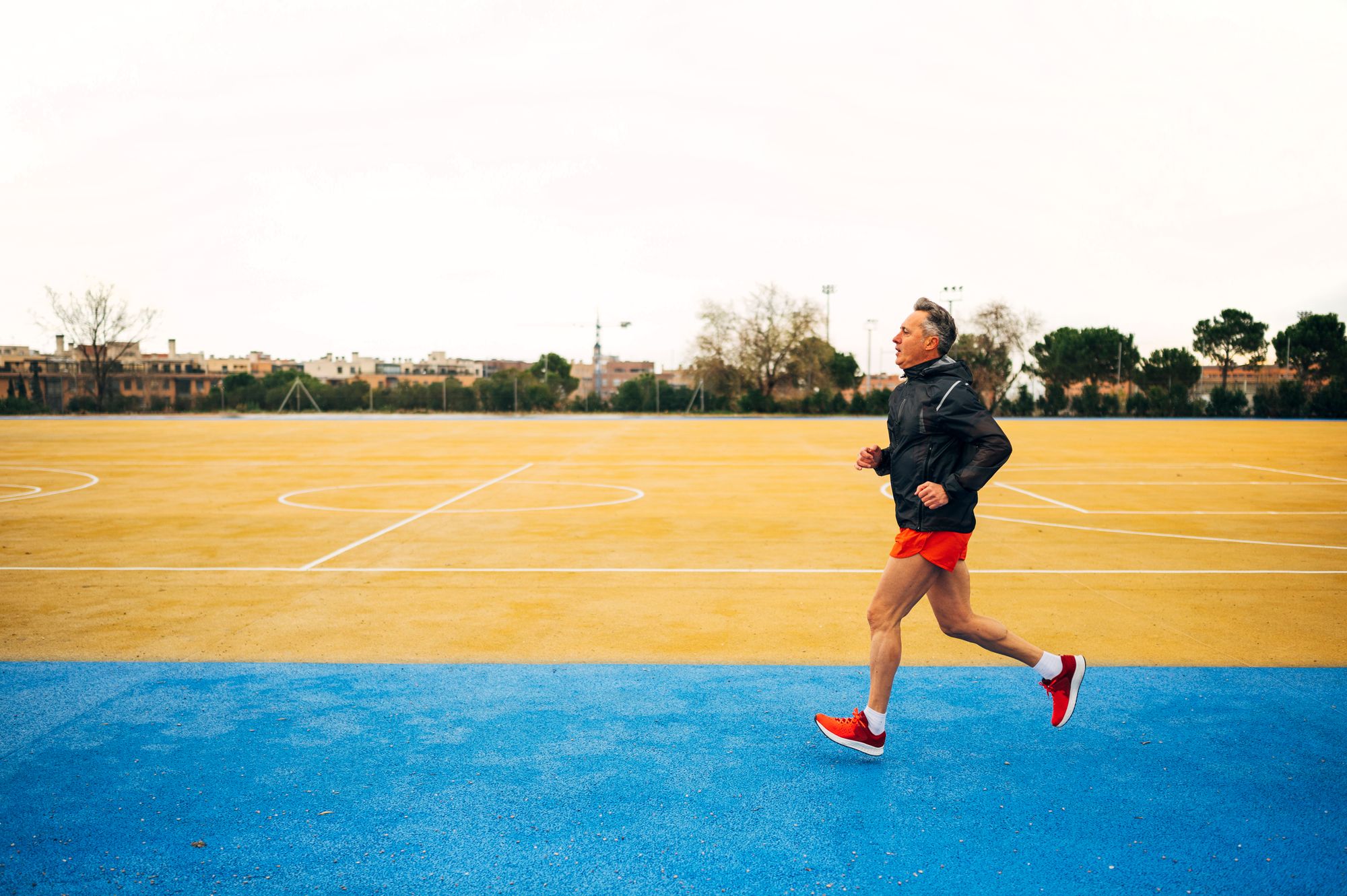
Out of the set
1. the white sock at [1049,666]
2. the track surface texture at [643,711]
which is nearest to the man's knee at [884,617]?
the track surface texture at [643,711]

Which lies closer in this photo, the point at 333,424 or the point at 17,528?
the point at 17,528

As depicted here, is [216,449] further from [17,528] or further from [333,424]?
[333,424]

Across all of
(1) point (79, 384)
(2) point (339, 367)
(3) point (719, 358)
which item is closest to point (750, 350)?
(3) point (719, 358)

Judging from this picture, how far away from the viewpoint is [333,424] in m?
42.2

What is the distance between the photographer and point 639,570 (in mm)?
8734

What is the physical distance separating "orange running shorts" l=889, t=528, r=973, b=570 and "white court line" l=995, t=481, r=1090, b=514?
961cm

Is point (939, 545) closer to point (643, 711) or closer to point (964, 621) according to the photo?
point (964, 621)

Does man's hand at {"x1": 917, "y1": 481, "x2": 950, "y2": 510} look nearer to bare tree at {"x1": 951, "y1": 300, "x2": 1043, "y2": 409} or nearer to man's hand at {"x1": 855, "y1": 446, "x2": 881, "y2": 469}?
man's hand at {"x1": 855, "y1": 446, "x2": 881, "y2": 469}

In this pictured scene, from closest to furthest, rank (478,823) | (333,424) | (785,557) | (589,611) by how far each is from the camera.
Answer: (478,823) < (589,611) < (785,557) < (333,424)

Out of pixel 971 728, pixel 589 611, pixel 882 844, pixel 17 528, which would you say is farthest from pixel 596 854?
pixel 17 528

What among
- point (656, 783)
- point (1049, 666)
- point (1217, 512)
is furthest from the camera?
point (1217, 512)

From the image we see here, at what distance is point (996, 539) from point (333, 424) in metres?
36.7

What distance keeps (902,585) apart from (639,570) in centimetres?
467

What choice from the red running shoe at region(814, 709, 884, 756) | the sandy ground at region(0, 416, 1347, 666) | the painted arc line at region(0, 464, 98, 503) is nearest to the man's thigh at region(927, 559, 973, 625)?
the red running shoe at region(814, 709, 884, 756)
